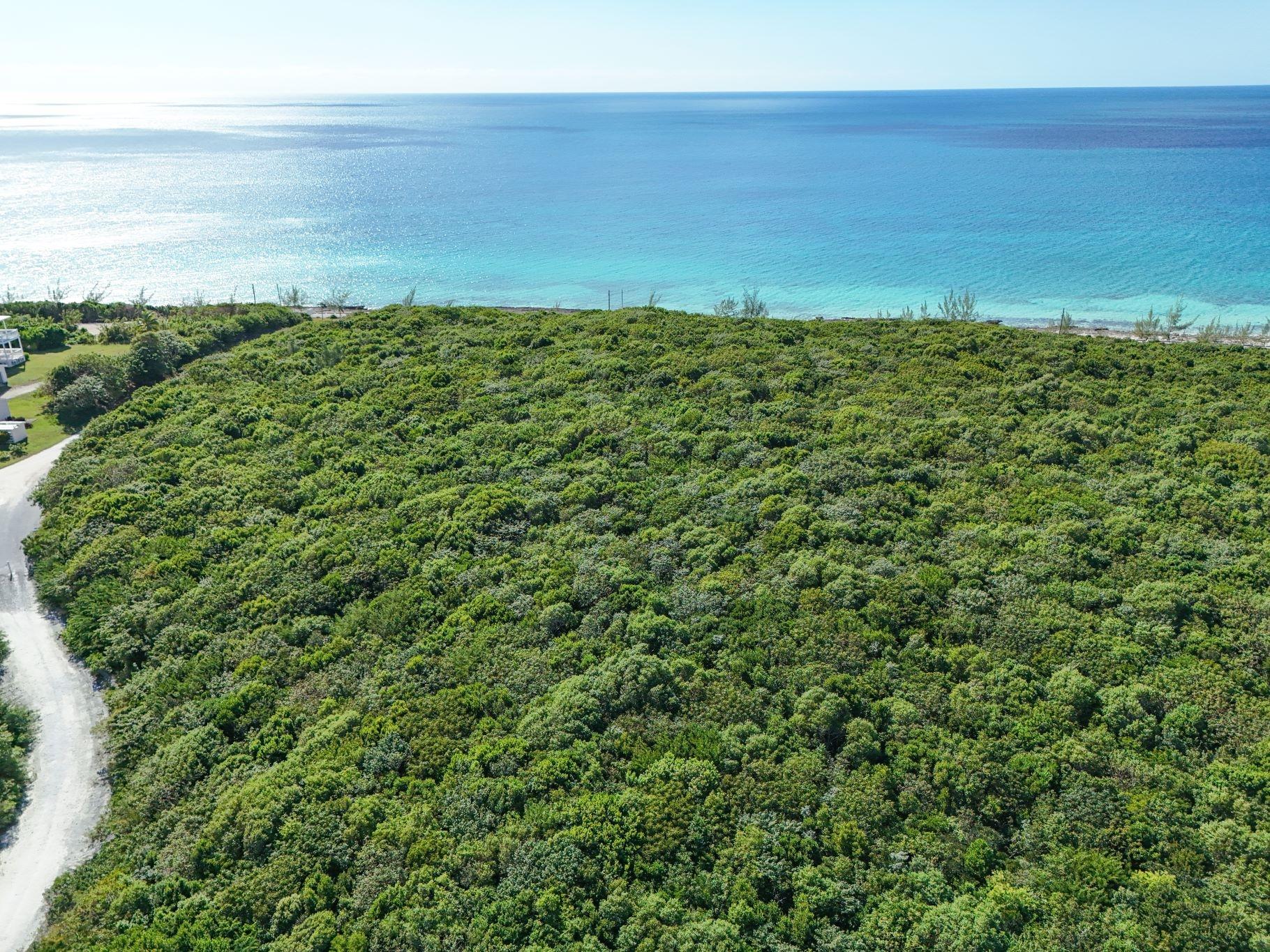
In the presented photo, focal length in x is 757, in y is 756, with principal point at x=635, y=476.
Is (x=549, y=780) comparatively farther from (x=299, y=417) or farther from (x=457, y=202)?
(x=457, y=202)

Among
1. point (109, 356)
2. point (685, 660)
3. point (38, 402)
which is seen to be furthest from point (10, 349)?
point (685, 660)

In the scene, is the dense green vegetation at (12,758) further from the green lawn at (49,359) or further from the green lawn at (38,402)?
the green lawn at (49,359)

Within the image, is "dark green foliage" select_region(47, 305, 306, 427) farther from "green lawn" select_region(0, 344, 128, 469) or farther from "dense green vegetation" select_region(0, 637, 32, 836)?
"dense green vegetation" select_region(0, 637, 32, 836)

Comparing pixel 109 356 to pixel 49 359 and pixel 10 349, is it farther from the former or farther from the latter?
pixel 49 359

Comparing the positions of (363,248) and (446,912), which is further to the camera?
(363,248)

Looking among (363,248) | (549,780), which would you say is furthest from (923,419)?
(363,248)
